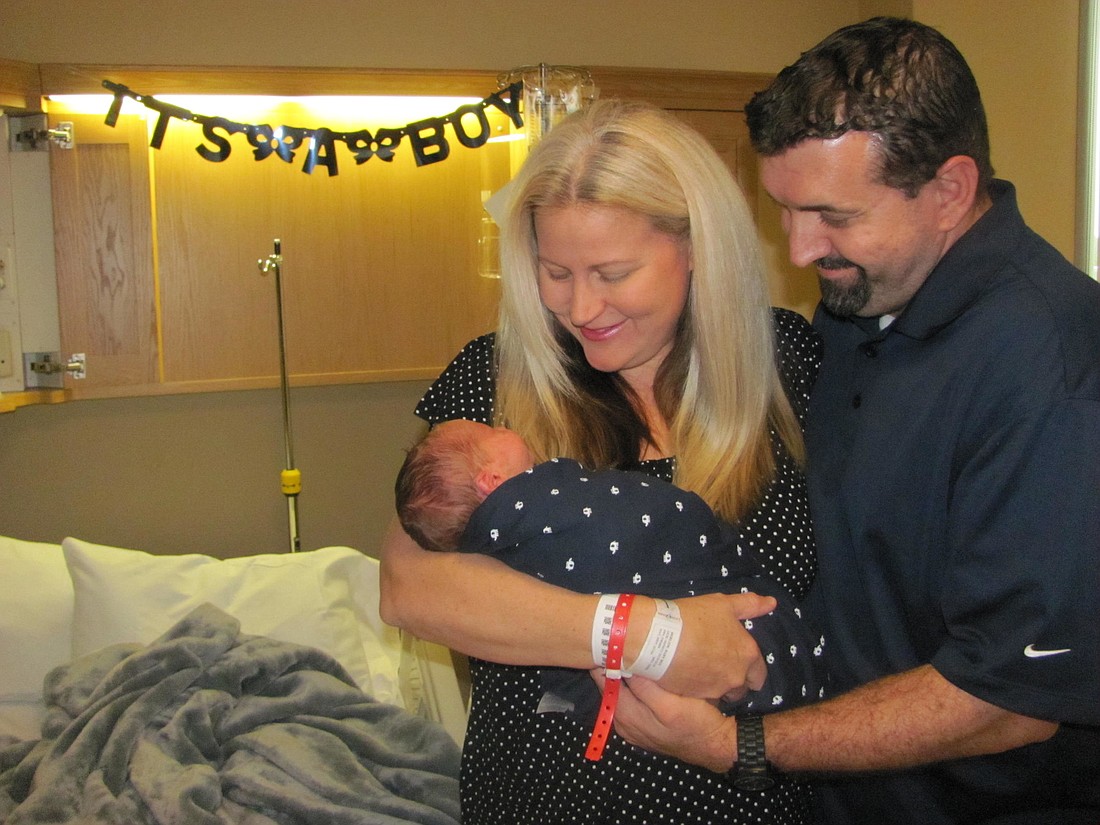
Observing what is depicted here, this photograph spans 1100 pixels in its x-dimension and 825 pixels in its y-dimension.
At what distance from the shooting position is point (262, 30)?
3.75m

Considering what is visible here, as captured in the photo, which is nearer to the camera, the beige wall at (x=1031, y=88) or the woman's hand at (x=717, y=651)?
the woman's hand at (x=717, y=651)

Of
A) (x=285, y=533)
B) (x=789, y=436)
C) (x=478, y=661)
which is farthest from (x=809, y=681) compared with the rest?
(x=285, y=533)

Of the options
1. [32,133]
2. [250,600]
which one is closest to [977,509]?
[250,600]

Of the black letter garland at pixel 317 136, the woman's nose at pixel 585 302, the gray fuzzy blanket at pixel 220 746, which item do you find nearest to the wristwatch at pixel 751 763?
the woman's nose at pixel 585 302

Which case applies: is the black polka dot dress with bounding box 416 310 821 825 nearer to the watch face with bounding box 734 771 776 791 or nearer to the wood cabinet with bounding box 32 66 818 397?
the watch face with bounding box 734 771 776 791

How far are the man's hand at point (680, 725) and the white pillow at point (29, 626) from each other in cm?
188

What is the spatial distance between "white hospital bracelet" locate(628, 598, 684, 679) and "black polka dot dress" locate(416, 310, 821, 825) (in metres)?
0.18

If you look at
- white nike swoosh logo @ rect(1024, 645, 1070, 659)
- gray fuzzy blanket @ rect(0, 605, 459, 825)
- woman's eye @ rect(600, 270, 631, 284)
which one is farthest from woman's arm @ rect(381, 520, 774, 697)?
gray fuzzy blanket @ rect(0, 605, 459, 825)

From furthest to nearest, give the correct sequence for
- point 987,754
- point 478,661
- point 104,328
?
point 104,328 < point 478,661 < point 987,754

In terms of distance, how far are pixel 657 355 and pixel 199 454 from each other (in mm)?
2737

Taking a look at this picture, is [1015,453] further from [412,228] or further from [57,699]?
[412,228]

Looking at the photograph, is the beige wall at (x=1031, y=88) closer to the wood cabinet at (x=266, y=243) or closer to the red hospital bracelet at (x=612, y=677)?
the wood cabinet at (x=266, y=243)

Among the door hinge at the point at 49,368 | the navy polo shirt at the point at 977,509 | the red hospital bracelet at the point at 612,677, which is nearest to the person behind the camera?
the navy polo shirt at the point at 977,509

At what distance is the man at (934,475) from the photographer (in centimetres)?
113
